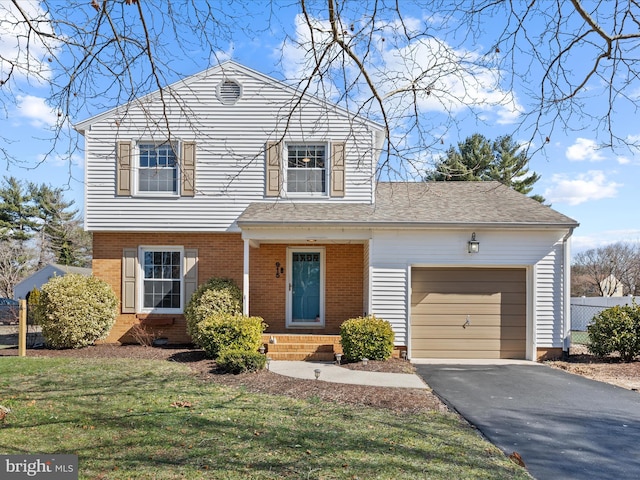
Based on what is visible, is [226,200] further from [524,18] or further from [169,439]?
[524,18]

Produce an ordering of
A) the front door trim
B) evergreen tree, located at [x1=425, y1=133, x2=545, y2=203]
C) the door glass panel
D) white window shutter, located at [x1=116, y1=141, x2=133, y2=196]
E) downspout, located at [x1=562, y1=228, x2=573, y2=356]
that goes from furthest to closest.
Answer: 1. the door glass panel
2. the front door trim
3. white window shutter, located at [x1=116, y1=141, x2=133, y2=196]
4. downspout, located at [x1=562, y1=228, x2=573, y2=356]
5. evergreen tree, located at [x1=425, y1=133, x2=545, y2=203]

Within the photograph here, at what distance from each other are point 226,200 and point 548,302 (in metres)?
8.14

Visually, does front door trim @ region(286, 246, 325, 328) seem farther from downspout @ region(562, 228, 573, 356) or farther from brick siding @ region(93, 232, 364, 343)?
downspout @ region(562, 228, 573, 356)

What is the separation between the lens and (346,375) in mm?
8766

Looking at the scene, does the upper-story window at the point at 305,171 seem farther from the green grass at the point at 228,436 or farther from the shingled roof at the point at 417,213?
the green grass at the point at 228,436

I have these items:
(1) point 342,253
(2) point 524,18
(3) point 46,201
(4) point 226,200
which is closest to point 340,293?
(1) point 342,253

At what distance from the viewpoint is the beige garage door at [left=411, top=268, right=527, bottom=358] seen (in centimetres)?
1116

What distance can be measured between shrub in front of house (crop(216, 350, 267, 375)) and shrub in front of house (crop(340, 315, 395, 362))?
6.67 feet

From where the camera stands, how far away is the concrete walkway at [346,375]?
817cm

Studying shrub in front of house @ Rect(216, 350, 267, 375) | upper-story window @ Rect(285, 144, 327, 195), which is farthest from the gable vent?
shrub in front of house @ Rect(216, 350, 267, 375)

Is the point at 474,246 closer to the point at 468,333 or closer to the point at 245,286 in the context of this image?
the point at 468,333

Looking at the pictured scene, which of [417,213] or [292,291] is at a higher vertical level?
[417,213]

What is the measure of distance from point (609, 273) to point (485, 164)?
133 feet

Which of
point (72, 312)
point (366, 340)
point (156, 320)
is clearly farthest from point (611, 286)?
point (72, 312)
